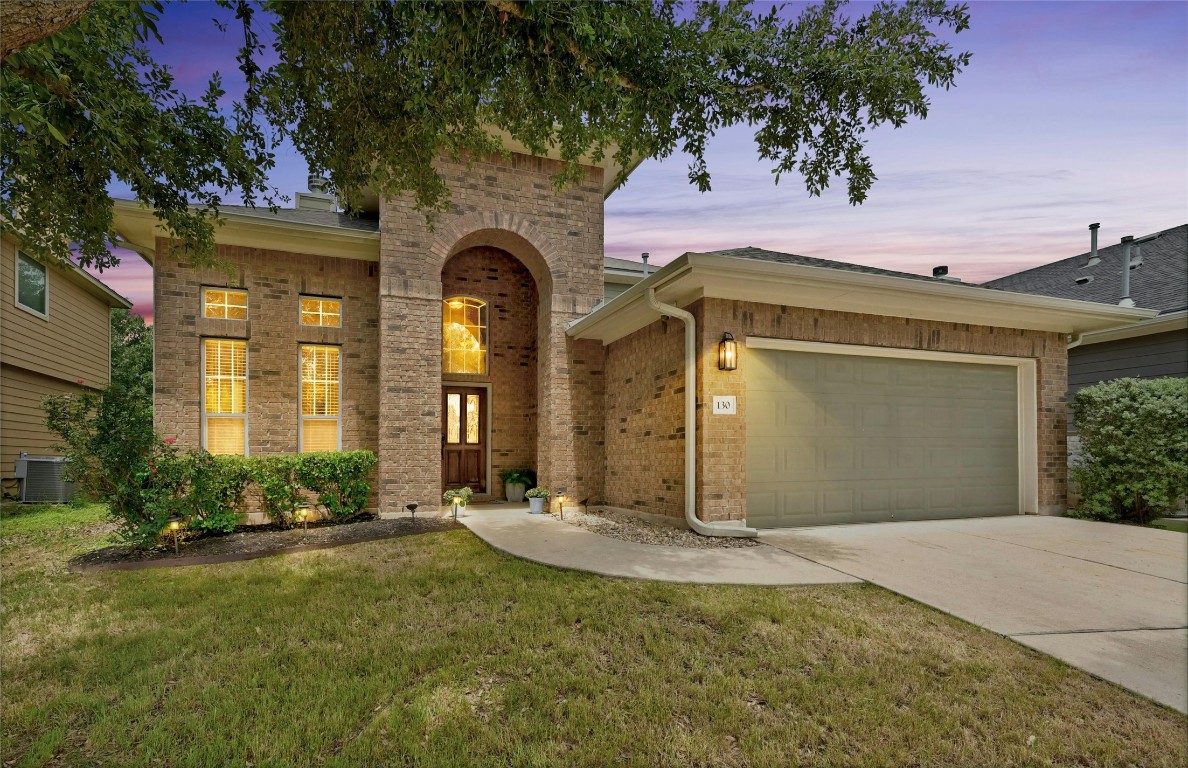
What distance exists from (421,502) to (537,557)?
146 inches

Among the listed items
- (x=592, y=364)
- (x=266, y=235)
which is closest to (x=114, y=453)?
(x=266, y=235)

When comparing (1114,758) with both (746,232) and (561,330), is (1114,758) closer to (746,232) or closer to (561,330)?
(746,232)

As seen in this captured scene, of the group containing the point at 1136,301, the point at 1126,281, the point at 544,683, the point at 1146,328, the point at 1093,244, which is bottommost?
the point at 544,683

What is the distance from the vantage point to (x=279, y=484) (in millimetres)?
7312

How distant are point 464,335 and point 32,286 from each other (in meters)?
8.55

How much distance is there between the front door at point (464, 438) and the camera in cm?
977

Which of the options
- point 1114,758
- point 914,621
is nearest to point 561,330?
point 914,621

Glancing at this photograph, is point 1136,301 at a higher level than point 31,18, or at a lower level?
higher

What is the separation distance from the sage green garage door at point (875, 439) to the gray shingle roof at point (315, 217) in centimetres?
664

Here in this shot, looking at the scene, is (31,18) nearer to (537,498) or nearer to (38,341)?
(537,498)

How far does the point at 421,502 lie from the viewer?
8.32 metres

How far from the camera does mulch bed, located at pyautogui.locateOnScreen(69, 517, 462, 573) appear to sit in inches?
217

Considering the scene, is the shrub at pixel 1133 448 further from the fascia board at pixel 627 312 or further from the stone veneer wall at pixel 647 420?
the fascia board at pixel 627 312

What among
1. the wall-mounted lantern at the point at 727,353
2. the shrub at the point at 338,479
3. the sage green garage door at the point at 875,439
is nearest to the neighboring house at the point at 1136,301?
the sage green garage door at the point at 875,439
